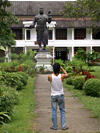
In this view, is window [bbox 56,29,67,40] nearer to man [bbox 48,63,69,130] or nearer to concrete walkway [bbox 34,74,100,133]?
concrete walkway [bbox 34,74,100,133]

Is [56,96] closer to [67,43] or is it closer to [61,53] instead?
[67,43]

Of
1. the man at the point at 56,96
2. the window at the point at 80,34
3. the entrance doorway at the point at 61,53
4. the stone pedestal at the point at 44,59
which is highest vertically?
the window at the point at 80,34

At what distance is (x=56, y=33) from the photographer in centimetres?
3275

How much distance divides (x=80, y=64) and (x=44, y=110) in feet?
31.9

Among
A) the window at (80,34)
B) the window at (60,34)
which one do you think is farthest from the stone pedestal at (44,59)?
the window at (80,34)

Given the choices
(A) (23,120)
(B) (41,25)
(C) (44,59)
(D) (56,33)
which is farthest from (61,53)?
(A) (23,120)

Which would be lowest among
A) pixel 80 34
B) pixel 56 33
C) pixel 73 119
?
pixel 73 119

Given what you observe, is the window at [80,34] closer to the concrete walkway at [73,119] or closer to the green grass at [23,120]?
the concrete walkway at [73,119]

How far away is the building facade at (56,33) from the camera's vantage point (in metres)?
30.3

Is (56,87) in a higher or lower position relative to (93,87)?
higher

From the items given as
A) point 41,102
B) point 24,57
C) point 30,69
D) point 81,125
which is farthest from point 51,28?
point 81,125

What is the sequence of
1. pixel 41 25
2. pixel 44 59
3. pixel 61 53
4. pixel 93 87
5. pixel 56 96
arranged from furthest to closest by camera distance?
pixel 61 53
pixel 44 59
pixel 41 25
pixel 93 87
pixel 56 96

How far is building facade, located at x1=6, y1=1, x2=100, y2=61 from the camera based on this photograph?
30.3m

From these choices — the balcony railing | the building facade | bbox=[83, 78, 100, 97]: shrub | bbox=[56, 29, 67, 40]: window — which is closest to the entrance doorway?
the building facade
